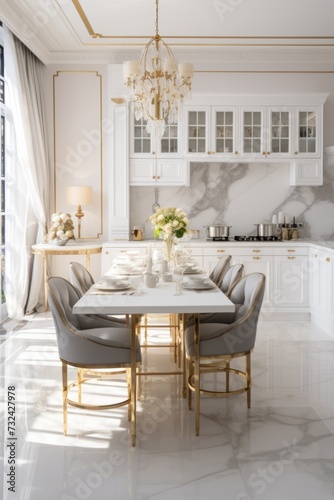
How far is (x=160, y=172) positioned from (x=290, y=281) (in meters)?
1.95

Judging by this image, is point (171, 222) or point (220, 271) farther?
point (220, 271)

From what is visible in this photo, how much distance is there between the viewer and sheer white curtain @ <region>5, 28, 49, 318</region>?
5613 millimetres

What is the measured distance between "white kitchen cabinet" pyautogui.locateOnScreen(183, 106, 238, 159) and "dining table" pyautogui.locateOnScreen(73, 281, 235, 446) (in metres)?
3.25

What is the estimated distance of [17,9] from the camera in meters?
5.02

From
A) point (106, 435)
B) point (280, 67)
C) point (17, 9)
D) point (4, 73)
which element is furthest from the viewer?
point (280, 67)

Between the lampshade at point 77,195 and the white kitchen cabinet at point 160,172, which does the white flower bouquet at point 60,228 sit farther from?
the white kitchen cabinet at point 160,172

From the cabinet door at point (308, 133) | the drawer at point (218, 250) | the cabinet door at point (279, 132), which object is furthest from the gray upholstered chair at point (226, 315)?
the cabinet door at point (308, 133)

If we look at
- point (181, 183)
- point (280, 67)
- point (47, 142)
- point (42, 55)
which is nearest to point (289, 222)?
point (181, 183)

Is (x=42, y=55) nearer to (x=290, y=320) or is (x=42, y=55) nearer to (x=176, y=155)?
(x=176, y=155)

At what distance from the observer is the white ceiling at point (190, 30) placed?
5.11 meters

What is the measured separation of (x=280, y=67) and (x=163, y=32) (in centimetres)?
157

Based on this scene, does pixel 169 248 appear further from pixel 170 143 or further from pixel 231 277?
pixel 170 143

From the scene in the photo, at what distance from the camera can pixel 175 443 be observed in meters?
2.90

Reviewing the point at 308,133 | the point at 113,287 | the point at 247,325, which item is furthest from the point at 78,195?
the point at 247,325
